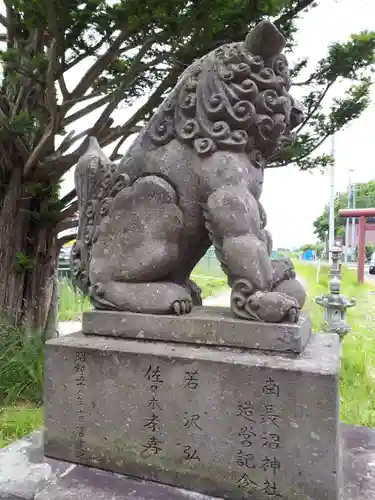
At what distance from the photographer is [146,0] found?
280 centimetres

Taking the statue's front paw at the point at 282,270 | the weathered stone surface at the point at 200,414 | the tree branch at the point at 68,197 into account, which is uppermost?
the tree branch at the point at 68,197

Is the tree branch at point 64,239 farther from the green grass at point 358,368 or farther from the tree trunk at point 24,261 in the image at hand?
the green grass at point 358,368

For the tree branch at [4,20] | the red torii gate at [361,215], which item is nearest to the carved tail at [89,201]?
the tree branch at [4,20]

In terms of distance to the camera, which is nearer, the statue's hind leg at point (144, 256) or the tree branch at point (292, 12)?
the statue's hind leg at point (144, 256)

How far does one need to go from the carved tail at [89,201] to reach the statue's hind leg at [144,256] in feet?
0.39

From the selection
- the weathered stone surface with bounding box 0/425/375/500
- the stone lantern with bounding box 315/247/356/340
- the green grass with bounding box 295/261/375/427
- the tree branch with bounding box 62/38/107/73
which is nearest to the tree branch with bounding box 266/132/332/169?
the stone lantern with bounding box 315/247/356/340

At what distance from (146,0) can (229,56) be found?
1.36m

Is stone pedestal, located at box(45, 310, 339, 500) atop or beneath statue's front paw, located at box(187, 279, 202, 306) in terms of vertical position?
beneath

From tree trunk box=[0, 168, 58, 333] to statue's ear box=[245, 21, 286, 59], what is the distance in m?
3.04

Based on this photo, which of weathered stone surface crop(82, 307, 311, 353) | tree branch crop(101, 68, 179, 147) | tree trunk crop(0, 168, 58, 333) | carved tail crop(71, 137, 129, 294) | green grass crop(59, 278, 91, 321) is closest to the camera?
weathered stone surface crop(82, 307, 311, 353)

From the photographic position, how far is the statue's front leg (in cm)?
157

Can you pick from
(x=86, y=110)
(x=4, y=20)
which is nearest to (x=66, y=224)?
(x=86, y=110)

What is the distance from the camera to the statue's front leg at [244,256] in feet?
5.14

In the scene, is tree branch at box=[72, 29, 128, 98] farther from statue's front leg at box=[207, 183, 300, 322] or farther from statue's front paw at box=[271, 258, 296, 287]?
statue's front paw at box=[271, 258, 296, 287]
